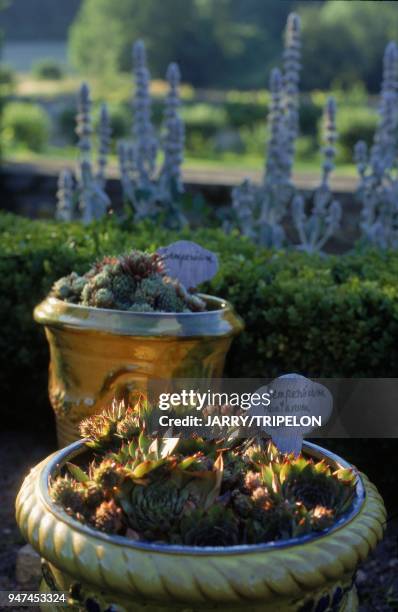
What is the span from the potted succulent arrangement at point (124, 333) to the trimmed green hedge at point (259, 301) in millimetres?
413

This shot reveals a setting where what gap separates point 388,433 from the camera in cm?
350

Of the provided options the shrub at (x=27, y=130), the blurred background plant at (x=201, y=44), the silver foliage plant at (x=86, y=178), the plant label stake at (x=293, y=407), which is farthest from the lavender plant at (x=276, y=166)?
the blurred background plant at (x=201, y=44)

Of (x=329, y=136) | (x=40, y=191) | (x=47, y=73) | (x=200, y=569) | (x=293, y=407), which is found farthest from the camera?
(x=47, y=73)

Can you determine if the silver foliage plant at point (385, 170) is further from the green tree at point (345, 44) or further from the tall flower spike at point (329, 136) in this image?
the green tree at point (345, 44)

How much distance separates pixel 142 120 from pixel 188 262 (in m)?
3.12

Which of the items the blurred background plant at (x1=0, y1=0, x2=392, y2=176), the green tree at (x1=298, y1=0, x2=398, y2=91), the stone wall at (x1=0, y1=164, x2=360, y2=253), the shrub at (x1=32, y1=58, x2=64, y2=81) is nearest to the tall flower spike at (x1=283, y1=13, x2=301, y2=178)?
the stone wall at (x1=0, y1=164, x2=360, y2=253)

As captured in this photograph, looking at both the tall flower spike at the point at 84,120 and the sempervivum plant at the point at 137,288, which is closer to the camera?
the sempervivum plant at the point at 137,288

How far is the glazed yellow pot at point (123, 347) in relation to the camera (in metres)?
3.03

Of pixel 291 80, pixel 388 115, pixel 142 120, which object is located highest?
pixel 291 80

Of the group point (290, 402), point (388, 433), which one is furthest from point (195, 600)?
point (388, 433)

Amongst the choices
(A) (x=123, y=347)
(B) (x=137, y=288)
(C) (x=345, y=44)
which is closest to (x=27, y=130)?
(B) (x=137, y=288)

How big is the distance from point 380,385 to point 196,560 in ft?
6.37

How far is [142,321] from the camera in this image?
302 cm

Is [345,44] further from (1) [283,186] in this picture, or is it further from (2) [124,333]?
(2) [124,333]
